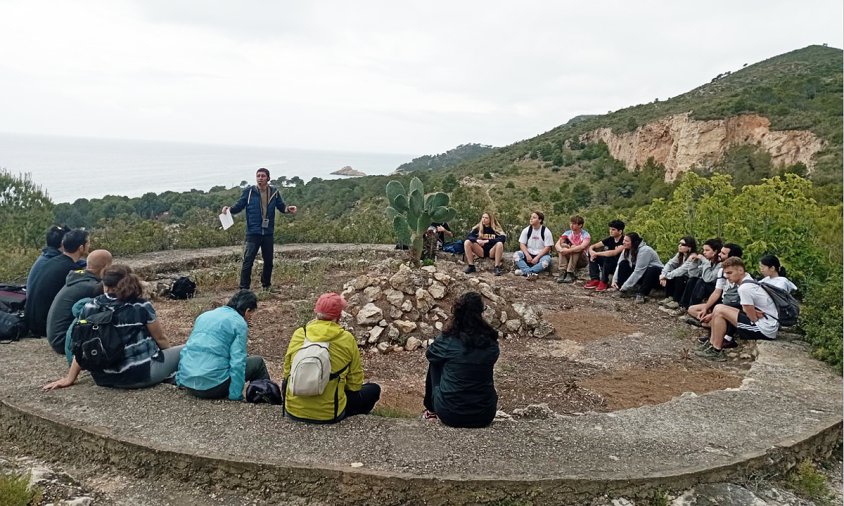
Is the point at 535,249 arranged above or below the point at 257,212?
below

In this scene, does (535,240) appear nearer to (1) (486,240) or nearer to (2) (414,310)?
(1) (486,240)

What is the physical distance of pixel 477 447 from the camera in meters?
3.35

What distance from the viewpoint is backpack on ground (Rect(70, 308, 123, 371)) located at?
3695mm

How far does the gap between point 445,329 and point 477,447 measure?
0.70 metres

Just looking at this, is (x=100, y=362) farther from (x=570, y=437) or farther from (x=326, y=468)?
(x=570, y=437)

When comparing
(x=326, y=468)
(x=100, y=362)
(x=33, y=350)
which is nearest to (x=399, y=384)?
(x=326, y=468)

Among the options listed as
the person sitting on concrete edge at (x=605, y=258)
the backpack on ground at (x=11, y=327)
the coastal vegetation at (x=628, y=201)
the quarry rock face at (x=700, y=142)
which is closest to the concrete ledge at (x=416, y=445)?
the backpack on ground at (x=11, y=327)

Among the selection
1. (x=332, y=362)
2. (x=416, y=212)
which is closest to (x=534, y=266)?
(x=416, y=212)

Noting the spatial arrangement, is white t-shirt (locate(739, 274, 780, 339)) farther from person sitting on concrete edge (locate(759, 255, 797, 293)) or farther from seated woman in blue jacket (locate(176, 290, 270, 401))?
seated woman in blue jacket (locate(176, 290, 270, 401))

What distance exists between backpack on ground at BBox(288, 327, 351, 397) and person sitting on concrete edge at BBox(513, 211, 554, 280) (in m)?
5.83

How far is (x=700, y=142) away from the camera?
28656mm

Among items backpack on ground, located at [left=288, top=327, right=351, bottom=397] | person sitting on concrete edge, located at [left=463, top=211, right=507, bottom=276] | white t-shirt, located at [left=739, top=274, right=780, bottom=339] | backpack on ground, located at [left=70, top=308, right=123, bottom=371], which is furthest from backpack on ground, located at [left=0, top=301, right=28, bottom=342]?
white t-shirt, located at [left=739, top=274, right=780, bottom=339]

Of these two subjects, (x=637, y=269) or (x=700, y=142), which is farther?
(x=700, y=142)

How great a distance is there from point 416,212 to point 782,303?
4.44 m
